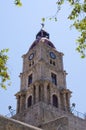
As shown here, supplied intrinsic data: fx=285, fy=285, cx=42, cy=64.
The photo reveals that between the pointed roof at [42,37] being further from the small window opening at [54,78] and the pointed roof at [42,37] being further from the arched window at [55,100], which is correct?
the arched window at [55,100]

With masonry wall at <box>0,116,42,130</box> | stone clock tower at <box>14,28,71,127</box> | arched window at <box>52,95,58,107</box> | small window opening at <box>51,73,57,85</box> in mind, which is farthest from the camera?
small window opening at <box>51,73,57,85</box>

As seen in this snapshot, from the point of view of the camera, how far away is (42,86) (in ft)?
133

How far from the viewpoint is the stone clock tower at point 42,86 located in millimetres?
36781

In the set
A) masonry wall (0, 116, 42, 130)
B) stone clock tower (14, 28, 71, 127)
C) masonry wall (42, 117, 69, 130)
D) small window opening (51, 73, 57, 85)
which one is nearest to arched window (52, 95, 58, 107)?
stone clock tower (14, 28, 71, 127)

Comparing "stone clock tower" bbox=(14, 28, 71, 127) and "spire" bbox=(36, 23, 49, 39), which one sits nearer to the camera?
"stone clock tower" bbox=(14, 28, 71, 127)

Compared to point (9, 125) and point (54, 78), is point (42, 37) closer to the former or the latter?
point (54, 78)

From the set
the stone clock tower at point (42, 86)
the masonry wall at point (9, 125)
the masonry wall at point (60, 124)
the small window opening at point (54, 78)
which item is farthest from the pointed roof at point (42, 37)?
the masonry wall at point (9, 125)

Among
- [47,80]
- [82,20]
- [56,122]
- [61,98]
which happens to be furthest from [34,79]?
[82,20]

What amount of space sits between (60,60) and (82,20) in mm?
37180

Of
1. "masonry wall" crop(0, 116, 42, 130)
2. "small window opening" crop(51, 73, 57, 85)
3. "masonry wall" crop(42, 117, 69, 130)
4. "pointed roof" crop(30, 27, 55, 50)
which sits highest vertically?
"pointed roof" crop(30, 27, 55, 50)

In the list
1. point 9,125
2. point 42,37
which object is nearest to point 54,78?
point 42,37

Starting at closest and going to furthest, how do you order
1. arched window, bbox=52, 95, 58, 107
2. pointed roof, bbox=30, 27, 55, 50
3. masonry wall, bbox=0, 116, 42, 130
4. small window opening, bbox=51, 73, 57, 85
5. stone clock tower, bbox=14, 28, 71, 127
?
masonry wall, bbox=0, 116, 42, 130 < stone clock tower, bbox=14, 28, 71, 127 < arched window, bbox=52, 95, 58, 107 < small window opening, bbox=51, 73, 57, 85 < pointed roof, bbox=30, 27, 55, 50

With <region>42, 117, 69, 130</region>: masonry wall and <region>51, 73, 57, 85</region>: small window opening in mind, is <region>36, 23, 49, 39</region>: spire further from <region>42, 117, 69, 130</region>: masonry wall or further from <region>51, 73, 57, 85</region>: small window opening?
<region>42, 117, 69, 130</region>: masonry wall

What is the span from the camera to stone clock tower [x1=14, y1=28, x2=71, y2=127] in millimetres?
36781
